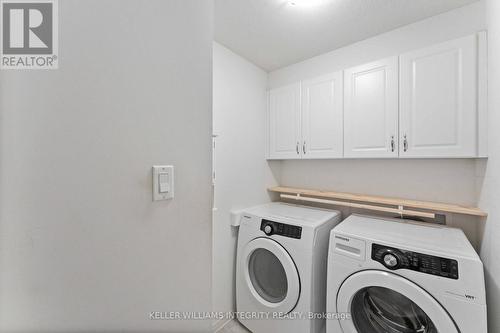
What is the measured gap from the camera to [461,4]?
1263mm

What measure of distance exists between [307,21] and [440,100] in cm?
102

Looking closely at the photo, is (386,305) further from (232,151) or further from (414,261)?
(232,151)

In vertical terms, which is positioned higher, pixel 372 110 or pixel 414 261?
pixel 372 110

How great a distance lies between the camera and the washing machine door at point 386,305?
3.18 ft

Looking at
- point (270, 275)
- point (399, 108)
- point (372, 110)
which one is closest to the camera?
point (399, 108)

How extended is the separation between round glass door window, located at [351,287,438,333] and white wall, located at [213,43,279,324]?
1.03m

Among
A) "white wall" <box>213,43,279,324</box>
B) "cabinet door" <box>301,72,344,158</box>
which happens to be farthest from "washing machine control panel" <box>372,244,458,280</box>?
"white wall" <box>213,43,279,324</box>

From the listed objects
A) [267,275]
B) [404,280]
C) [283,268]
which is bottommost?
[267,275]

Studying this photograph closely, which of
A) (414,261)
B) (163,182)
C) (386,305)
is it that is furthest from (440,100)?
(163,182)

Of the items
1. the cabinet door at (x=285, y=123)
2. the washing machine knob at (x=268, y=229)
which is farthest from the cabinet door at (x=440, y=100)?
the washing machine knob at (x=268, y=229)

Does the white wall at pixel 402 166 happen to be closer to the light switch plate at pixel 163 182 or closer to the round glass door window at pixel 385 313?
the round glass door window at pixel 385 313

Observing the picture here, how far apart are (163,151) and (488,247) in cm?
173

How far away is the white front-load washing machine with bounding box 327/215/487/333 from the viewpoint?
2.97ft

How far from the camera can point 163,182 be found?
0.62 meters
